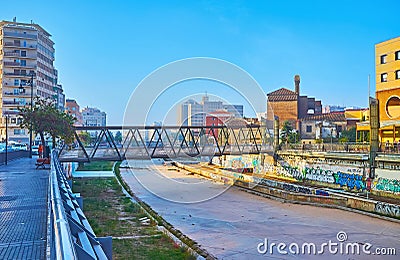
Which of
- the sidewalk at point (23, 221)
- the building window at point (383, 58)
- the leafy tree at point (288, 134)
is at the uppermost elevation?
the building window at point (383, 58)

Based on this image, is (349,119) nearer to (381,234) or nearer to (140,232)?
(381,234)

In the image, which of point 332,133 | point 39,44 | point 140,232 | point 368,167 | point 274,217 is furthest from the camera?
point 39,44

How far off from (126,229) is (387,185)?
19.6 m

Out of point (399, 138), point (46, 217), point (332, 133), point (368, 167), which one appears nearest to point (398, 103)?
point (399, 138)

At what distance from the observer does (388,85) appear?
128ft

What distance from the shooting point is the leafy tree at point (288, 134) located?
59.9 meters

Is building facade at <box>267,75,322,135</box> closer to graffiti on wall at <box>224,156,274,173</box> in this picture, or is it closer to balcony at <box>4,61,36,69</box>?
graffiti on wall at <box>224,156,274,173</box>

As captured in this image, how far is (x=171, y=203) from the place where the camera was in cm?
3145

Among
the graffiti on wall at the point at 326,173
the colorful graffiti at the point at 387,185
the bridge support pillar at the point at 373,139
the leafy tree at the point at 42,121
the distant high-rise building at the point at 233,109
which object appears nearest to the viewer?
the colorful graffiti at the point at 387,185

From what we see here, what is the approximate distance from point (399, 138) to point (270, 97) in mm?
36911

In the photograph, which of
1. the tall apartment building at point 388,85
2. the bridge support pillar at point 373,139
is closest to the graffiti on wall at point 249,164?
the tall apartment building at point 388,85

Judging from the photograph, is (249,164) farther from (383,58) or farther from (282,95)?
(282,95)

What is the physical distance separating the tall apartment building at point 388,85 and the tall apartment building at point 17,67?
54.1 m

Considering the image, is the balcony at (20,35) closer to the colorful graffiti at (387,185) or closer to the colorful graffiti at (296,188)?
the colorful graffiti at (296,188)
